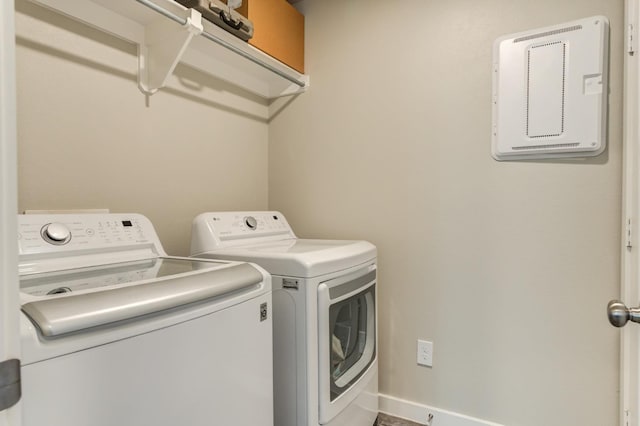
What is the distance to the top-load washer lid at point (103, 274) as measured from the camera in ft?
2.19

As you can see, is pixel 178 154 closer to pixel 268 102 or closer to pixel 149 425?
pixel 268 102

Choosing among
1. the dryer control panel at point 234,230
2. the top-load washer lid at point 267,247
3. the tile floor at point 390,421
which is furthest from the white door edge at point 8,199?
the tile floor at point 390,421

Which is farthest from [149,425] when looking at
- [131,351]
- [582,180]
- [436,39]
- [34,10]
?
[436,39]

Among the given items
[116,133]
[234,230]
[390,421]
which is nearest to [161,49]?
[116,133]

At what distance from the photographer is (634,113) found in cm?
124

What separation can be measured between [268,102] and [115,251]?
1.48m

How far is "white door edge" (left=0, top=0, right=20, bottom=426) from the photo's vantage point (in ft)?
1.42

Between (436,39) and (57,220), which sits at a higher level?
(436,39)

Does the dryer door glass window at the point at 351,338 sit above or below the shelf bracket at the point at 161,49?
below

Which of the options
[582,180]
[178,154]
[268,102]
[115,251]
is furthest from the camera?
[268,102]

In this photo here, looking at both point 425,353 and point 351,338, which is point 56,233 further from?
point 425,353

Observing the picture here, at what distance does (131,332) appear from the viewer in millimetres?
731

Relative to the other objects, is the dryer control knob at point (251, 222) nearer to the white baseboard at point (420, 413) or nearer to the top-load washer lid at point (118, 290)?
the top-load washer lid at point (118, 290)

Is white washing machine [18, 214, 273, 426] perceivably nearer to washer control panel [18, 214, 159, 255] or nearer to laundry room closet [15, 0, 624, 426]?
washer control panel [18, 214, 159, 255]
